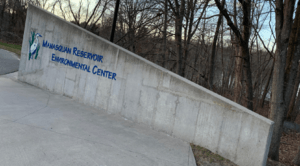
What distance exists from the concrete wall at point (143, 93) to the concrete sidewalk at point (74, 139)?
39cm

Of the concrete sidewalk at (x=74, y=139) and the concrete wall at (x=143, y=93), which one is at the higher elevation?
→ the concrete wall at (x=143, y=93)

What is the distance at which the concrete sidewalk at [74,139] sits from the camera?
12.3ft

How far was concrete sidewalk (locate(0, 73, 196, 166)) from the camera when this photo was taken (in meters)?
3.74

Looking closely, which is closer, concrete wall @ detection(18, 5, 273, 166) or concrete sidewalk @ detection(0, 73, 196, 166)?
concrete sidewalk @ detection(0, 73, 196, 166)

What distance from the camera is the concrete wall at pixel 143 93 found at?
446cm

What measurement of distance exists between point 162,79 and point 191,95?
897mm

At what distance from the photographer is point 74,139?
4508 mm

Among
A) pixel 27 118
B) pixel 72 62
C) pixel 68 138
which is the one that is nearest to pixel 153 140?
pixel 68 138

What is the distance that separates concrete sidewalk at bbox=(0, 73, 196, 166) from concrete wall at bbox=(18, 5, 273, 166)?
Answer: 1.28 ft

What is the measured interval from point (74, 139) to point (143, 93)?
2200mm

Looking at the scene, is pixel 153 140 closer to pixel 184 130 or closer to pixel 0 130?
pixel 184 130

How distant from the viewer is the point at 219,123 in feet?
→ 15.6

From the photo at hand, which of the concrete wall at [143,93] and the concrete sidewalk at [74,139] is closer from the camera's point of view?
the concrete sidewalk at [74,139]

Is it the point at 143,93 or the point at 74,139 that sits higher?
the point at 143,93
